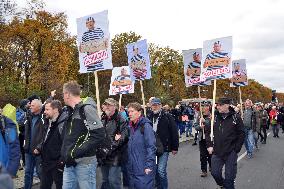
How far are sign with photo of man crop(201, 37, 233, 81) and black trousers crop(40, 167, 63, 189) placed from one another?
592 cm

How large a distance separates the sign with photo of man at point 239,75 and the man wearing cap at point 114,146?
41.7 feet

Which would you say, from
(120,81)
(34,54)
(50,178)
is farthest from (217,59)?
(34,54)

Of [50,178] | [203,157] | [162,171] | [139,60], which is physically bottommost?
[203,157]

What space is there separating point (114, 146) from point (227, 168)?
2.07 meters

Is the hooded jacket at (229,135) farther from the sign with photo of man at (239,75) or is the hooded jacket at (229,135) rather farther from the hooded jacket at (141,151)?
the sign with photo of man at (239,75)

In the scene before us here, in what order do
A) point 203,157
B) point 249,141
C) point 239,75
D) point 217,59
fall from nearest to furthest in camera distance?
point 203,157 → point 217,59 → point 249,141 → point 239,75

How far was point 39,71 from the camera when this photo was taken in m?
43.8

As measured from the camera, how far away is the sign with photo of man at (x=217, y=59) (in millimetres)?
11609

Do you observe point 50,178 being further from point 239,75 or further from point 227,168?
point 239,75

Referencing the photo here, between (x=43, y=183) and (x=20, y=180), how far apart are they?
160 inches

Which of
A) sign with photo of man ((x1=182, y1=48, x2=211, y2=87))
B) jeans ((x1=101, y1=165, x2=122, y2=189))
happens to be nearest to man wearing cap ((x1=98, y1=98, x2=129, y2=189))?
jeans ((x1=101, y1=165, x2=122, y2=189))

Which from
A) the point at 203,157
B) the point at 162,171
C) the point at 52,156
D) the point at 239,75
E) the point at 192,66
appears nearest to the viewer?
the point at 52,156

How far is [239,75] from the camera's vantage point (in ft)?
64.5

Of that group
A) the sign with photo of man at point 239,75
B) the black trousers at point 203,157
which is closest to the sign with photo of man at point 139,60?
the black trousers at point 203,157
